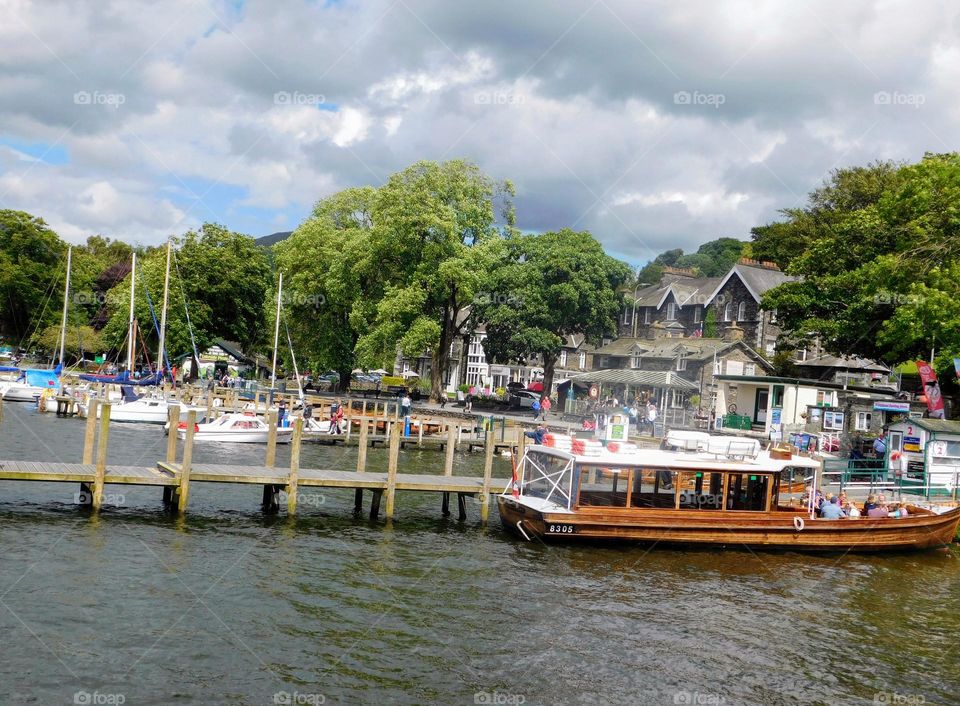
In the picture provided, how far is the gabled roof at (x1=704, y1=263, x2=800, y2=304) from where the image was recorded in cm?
7488

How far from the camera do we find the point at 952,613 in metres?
22.7

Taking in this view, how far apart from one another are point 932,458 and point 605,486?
14.9 m

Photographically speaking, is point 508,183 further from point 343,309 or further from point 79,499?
point 79,499

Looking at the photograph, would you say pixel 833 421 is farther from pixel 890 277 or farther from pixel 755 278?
pixel 755 278

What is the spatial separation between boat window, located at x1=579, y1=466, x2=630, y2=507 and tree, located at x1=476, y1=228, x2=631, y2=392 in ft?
128

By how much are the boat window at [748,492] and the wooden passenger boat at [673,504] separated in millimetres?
31

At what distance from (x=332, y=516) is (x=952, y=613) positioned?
1762cm

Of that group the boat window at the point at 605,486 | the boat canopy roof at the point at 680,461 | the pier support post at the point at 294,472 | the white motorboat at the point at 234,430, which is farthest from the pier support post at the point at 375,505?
the white motorboat at the point at 234,430

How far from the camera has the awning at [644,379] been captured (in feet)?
206

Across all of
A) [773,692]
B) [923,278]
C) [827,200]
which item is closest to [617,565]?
[773,692]

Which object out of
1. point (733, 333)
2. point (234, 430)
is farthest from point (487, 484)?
point (733, 333)

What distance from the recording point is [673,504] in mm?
27328

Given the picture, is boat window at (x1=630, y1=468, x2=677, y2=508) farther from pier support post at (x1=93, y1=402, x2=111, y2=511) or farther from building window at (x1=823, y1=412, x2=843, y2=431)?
building window at (x1=823, y1=412, x2=843, y2=431)

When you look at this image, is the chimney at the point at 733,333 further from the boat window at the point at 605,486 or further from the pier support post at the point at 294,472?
the pier support post at the point at 294,472
